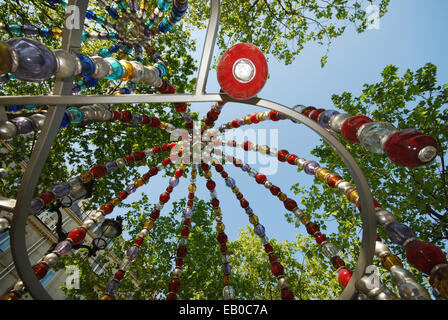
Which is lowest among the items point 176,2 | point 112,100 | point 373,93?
point 112,100

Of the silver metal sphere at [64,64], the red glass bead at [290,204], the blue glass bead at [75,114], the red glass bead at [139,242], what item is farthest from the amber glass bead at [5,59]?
the red glass bead at [290,204]

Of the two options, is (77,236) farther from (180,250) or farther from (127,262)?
(180,250)

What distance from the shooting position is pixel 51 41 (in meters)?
8.99

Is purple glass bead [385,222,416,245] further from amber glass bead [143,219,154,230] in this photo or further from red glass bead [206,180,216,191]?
amber glass bead [143,219,154,230]

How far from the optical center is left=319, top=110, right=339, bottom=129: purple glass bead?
253cm

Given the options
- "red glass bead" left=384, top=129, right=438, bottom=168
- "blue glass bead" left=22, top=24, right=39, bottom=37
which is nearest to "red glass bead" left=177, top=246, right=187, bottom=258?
"red glass bead" left=384, top=129, right=438, bottom=168

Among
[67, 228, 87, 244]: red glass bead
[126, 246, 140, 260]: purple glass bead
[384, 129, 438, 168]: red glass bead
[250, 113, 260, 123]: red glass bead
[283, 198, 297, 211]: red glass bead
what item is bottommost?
[126, 246, 140, 260]: purple glass bead

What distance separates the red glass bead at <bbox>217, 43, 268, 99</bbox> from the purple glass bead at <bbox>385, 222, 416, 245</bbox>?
2.08m

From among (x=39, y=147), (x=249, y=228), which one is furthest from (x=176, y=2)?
(x=249, y=228)

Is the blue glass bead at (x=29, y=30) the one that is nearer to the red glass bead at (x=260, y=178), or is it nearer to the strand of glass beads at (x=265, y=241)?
the strand of glass beads at (x=265, y=241)

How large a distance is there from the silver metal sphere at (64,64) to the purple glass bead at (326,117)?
2.68m

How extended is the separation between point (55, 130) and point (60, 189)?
191cm

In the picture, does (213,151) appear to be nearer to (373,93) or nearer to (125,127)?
(125,127)

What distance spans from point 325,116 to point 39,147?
3.08 m
